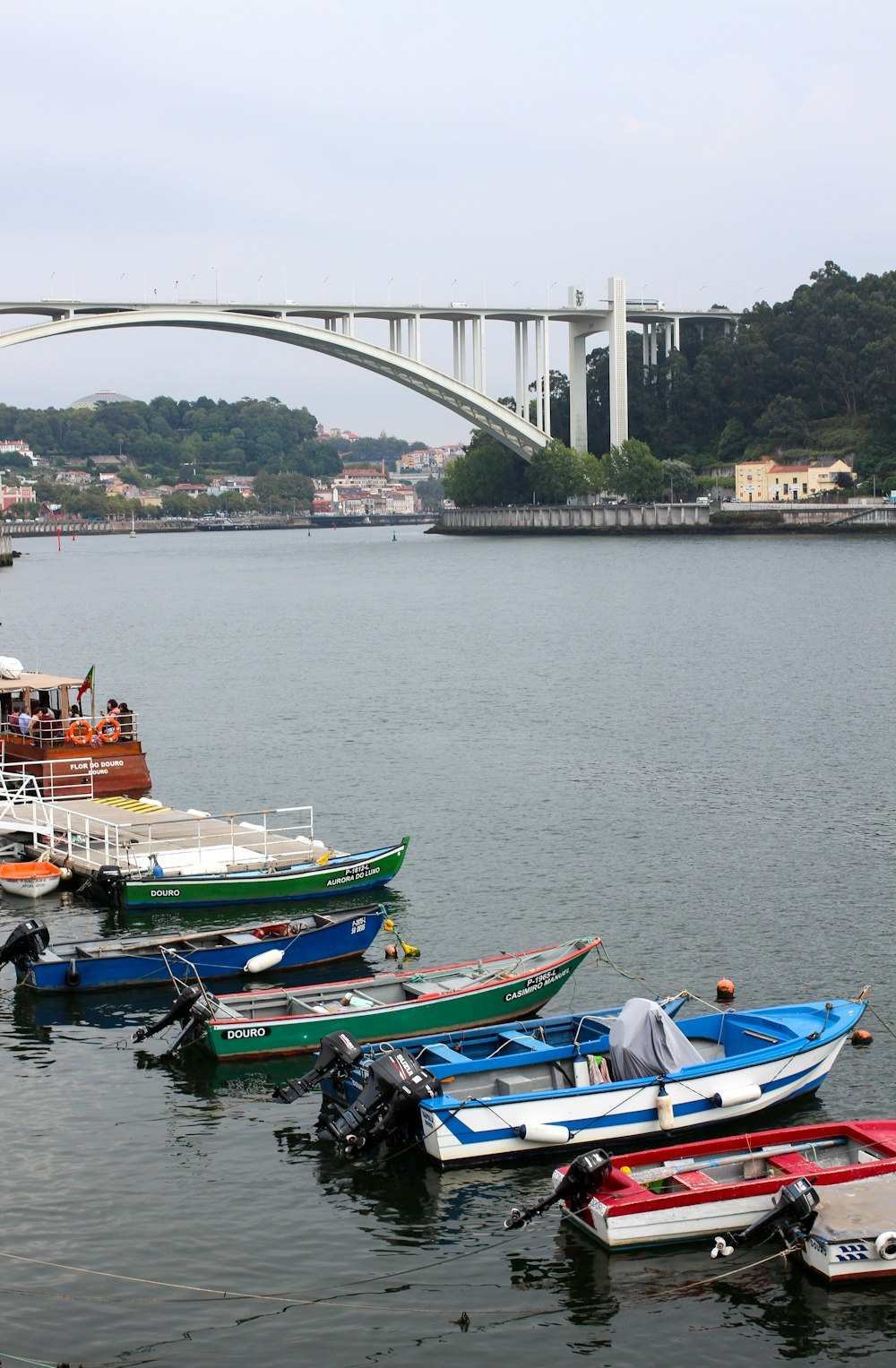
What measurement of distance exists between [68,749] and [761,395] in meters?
101

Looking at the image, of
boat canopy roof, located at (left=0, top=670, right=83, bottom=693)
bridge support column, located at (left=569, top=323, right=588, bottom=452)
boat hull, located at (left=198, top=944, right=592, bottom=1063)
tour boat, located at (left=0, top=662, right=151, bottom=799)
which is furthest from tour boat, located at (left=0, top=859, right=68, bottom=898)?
bridge support column, located at (left=569, top=323, right=588, bottom=452)

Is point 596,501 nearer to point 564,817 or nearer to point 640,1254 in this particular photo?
point 564,817

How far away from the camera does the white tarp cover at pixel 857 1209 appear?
9094 millimetres

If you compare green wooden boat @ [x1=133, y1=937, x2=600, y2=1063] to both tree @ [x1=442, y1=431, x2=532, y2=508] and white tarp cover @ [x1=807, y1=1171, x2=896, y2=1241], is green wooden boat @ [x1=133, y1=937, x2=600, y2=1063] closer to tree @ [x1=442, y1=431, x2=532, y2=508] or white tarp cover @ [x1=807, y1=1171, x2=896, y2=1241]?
white tarp cover @ [x1=807, y1=1171, x2=896, y2=1241]

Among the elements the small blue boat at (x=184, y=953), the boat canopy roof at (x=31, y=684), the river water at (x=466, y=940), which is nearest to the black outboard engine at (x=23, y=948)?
the small blue boat at (x=184, y=953)

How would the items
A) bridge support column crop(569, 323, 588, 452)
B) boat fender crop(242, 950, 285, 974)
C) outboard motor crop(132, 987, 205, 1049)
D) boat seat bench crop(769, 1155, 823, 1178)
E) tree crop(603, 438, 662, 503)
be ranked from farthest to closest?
bridge support column crop(569, 323, 588, 452), tree crop(603, 438, 662, 503), boat fender crop(242, 950, 285, 974), outboard motor crop(132, 987, 205, 1049), boat seat bench crop(769, 1155, 823, 1178)

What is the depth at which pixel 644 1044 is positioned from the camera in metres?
11.1

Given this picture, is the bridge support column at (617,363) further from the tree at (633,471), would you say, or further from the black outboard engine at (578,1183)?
the black outboard engine at (578,1183)

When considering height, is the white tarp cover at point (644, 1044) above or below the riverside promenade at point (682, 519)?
below

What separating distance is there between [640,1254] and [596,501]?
107 metres

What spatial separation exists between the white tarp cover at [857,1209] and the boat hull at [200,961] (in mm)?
6589

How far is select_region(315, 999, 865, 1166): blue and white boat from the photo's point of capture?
1061 centimetres

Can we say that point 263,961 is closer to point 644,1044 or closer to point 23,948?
point 23,948

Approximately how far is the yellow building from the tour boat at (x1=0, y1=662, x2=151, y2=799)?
3487 inches
